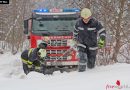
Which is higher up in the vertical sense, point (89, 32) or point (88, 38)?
point (89, 32)

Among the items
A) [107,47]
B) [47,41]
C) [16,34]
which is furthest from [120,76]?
[16,34]

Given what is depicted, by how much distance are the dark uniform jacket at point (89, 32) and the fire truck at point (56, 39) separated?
2331mm

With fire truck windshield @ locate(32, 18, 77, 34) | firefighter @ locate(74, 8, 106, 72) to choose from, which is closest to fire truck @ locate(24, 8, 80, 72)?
fire truck windshield @ locate(32, 18, 77, 34)

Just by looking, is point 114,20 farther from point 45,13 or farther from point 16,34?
point 16,34

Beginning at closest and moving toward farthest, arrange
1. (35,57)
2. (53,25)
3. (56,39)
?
(35,57)
(56,39)
(53,25)

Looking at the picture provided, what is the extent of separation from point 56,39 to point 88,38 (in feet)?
8.93

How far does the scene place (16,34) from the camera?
110 ft

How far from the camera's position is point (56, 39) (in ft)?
39.8

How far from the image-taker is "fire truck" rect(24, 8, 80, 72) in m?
12.1

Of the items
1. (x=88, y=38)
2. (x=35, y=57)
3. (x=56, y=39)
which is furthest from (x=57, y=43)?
(x=88, y=38)

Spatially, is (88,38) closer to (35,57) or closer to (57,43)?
(35,57)

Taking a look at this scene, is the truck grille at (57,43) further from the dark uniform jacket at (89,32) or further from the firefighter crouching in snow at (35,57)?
the dark uniform jacket at (89,32)

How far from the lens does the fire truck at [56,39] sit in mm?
12117

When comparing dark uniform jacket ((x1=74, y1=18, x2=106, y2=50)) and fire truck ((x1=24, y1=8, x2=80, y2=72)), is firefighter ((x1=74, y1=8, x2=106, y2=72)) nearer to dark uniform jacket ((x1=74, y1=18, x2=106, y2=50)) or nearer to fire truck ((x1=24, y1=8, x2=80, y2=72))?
dark uniform jacket ((x1=74, y1=18, x2=106, y2=50))
